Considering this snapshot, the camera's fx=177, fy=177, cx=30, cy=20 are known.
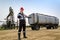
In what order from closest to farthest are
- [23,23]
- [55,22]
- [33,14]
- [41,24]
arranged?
[23,23], [33,14], [41,24], [55,22]

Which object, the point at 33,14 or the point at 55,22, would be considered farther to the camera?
the point at 55,22

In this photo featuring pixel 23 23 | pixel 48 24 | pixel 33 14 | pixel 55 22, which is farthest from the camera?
pixel 55 22

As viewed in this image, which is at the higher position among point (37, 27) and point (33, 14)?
point (33, 14)

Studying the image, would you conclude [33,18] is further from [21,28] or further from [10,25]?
[21,28]

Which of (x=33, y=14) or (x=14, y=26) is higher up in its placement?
(x=33, y=14)

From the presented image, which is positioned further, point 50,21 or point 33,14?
point 50,21

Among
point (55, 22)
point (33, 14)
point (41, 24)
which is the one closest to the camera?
point (33, 14)

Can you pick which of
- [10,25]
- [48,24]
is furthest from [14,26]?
[48,24]

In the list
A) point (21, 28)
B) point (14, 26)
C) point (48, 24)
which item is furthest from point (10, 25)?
point (21, 28)

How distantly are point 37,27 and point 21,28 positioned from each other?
2838cm

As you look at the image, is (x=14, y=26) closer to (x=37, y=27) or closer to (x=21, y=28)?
(x=37, y=27)

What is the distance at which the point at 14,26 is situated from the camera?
4900cm

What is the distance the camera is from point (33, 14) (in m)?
36.5

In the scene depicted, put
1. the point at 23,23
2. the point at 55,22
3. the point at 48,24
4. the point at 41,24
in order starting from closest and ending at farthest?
1. the point at 23,23
2. the point at 41,24
3. the point at 48,24
4. the point at 55,22
